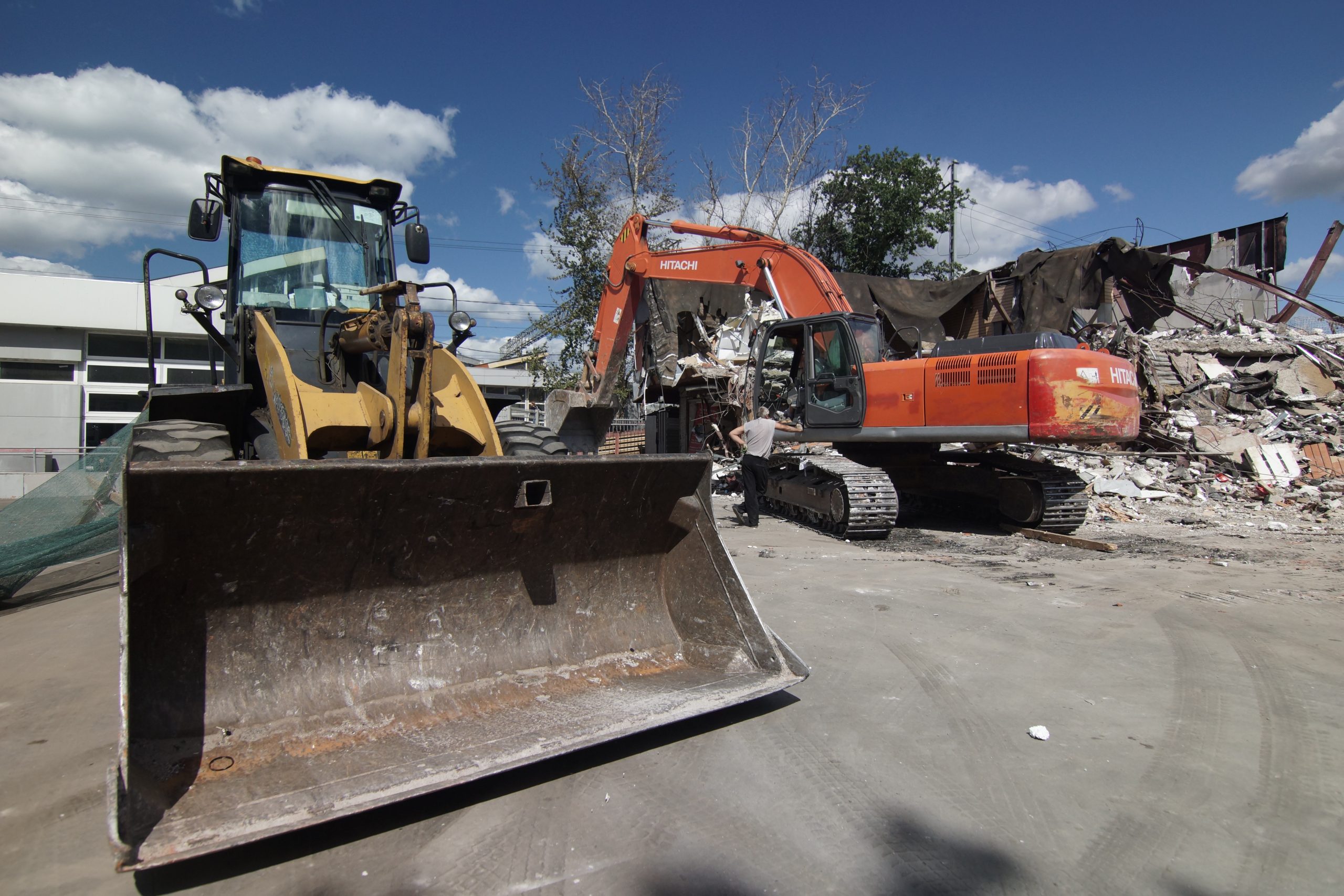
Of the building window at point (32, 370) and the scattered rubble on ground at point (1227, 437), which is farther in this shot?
the building window at point (32, 370)

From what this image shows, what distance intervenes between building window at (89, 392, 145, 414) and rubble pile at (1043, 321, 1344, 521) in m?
30.6

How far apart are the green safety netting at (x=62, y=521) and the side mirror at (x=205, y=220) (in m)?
1.73

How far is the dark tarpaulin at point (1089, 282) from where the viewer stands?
625 inches

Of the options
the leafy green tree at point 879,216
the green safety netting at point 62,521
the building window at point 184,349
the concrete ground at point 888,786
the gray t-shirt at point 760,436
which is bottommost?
the concrete ground at point 888,786

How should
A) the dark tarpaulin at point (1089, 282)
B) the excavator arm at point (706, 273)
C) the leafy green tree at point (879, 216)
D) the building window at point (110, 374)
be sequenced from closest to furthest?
the excavator arm at point (706, 273) < the dark tarpaulin at point (1089, 282) < the leafy green tree at point (879, 216) < the building window at point (110, 374)

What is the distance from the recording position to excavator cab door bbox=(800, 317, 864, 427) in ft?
28.4

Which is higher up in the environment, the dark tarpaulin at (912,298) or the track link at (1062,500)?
the dark tarpaulin at (912,298)

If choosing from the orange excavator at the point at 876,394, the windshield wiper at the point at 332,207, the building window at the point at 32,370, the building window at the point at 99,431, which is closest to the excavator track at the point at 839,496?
the orange excavator at the point at 876,394

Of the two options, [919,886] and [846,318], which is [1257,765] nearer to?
[919,886]

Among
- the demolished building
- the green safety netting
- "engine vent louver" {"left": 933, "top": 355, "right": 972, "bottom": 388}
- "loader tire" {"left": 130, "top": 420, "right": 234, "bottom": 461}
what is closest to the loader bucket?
"loader tire" {"left": 130, "top": 420, "right": 234, "bottom": 461}

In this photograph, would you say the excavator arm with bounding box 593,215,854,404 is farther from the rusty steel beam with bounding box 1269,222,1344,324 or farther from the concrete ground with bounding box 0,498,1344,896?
the rusty steel beam with bounding box 1269,222,1344,324

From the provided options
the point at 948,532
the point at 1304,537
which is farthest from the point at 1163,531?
the point at 948,532

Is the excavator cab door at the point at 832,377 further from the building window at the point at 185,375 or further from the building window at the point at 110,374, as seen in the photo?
the building window at the point at 110,374

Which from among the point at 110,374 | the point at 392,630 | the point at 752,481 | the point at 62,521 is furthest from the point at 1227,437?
the point at 110,374
